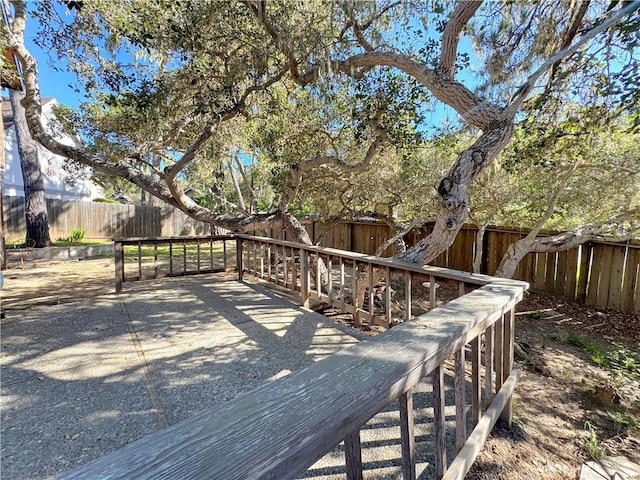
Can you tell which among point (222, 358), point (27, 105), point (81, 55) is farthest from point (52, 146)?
point (222, 358)

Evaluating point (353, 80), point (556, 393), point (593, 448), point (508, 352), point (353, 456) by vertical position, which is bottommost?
point (556, 393)

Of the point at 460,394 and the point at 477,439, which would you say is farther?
the point at 477,439

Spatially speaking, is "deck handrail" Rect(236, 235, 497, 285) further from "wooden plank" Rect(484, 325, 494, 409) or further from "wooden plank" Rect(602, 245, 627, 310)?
"wooden plank" Rect(602, 245, 627, 310)

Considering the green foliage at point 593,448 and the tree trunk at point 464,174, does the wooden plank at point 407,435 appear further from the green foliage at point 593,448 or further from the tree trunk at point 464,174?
the tree trunk at point 464,174

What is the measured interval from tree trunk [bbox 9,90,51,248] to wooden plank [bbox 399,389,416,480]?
1175 centimetres

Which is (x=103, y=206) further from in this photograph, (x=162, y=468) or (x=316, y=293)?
(x=162, y=468)

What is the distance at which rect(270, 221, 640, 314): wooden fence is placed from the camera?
5.05m

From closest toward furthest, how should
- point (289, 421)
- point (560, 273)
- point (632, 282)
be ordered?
point (289, 421), point (632, 282), point (560, 273)

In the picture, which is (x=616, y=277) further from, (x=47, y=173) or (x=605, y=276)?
(x=47, y=173)

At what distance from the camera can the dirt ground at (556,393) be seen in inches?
72.8

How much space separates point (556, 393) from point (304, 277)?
A: 9.08ft

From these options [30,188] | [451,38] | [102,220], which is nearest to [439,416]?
[451,38]

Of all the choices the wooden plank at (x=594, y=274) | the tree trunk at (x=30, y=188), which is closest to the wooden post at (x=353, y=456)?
the wooden plank at (x=594, y=274)

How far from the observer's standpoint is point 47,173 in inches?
574
